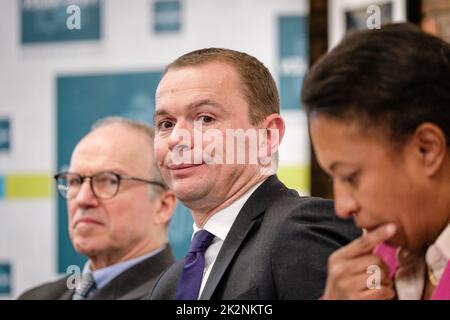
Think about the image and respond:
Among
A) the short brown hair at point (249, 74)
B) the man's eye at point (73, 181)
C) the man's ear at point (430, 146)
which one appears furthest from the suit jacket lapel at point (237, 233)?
the man's eye at point (73, 181)

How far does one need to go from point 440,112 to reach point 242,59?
46cm

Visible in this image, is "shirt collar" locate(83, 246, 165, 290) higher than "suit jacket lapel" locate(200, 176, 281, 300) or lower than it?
lower

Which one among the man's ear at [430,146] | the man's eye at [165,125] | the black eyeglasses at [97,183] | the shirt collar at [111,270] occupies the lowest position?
the shirt collar at [111,270]

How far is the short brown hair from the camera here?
4.88 ft

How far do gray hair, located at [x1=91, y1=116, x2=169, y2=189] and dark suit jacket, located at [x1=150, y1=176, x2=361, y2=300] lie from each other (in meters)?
0.63

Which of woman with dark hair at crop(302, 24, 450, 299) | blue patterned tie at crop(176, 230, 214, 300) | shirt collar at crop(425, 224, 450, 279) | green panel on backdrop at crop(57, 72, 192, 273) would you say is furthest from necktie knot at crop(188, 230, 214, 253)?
green panel on backdrop at crop(57, 72, 192, 273)

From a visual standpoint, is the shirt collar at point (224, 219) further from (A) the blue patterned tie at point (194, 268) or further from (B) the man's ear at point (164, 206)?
(B) the man's ear at point (164, 206)

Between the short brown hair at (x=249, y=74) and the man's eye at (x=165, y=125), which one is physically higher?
the short brown hair at (x=249, y=74)

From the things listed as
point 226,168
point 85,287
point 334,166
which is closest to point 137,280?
point 85,287

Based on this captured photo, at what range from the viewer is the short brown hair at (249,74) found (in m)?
1.49

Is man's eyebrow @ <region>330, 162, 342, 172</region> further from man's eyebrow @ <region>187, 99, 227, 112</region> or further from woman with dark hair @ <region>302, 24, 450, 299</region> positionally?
man's eyebrow @ <region>187, 99, 227, 112</region>

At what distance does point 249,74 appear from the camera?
150 centimetres
